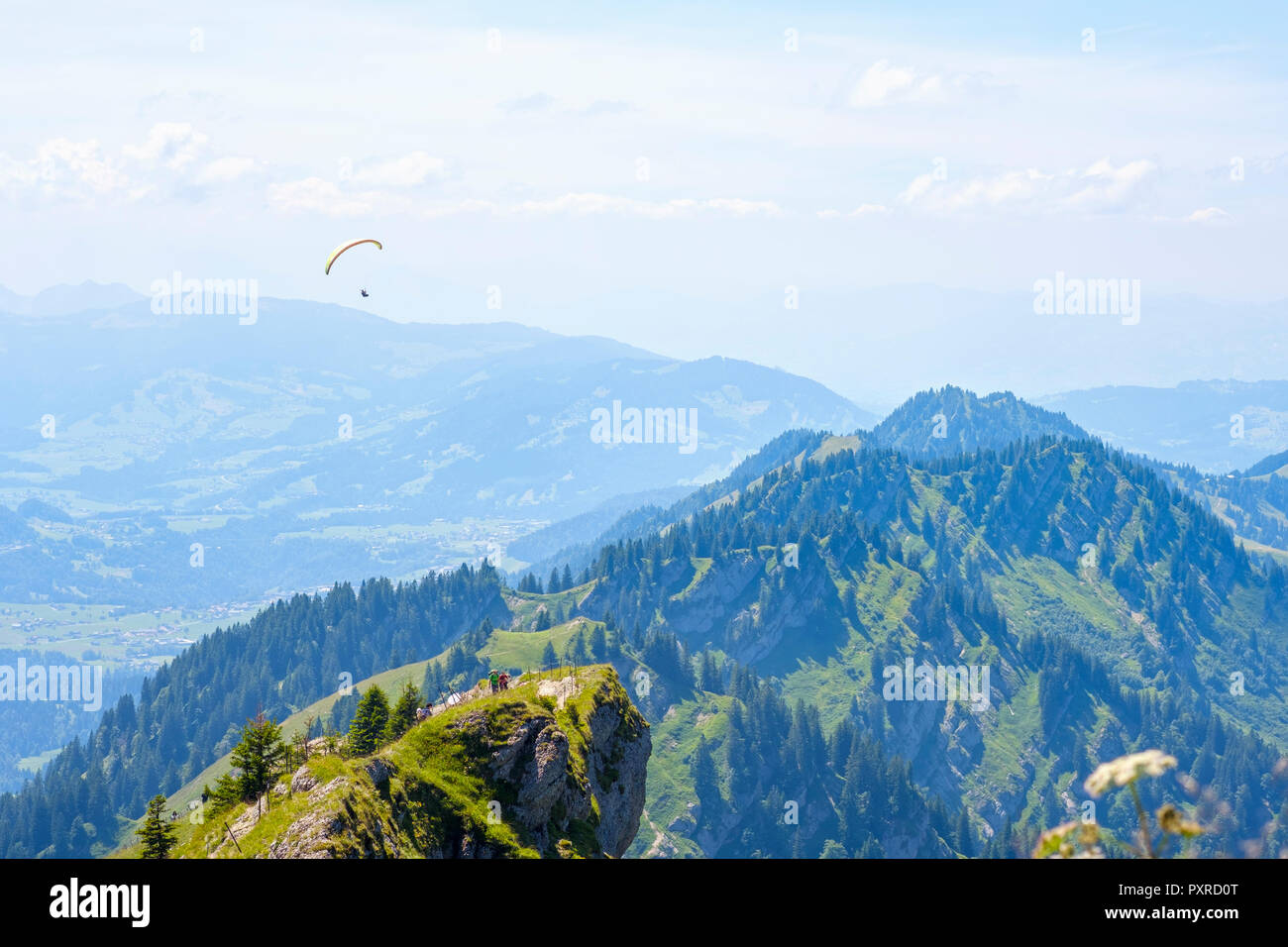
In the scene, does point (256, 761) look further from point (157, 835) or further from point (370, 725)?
point (370, 725)

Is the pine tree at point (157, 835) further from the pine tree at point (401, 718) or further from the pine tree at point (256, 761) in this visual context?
the pine tree at point (401, 718)

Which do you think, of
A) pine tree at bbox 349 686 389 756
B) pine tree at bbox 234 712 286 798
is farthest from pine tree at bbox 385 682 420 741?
pine tree at bbox 234 712 286 798
